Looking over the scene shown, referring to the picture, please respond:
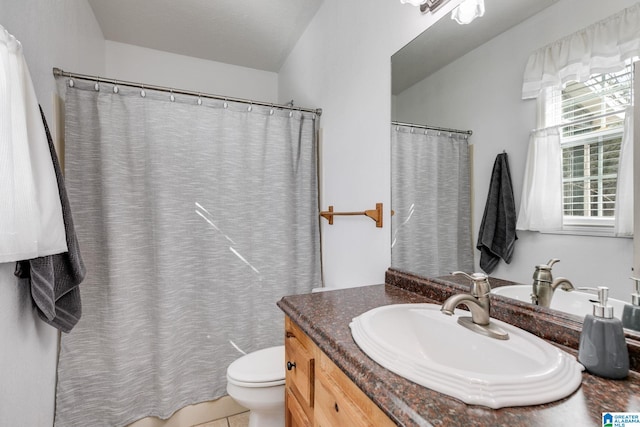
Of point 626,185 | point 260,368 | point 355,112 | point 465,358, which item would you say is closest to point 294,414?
point 260,368

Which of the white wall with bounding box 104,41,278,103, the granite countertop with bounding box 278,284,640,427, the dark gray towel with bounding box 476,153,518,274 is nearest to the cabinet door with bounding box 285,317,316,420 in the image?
the granite countertop with bounding box 278,284,640,427

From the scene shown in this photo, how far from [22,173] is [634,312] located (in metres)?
1.78

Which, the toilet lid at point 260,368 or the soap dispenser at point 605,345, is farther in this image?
the toilet lid at point 260,368

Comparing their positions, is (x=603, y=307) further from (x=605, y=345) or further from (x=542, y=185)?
(x=542, y=185)

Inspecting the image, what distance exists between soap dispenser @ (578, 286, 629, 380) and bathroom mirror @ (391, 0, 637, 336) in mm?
142

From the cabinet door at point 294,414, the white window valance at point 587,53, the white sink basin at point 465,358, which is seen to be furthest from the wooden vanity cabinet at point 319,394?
the white window valance at point 587,53

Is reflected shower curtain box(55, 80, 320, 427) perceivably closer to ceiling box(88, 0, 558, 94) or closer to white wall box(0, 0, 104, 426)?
white wall box(0, 0, 104, 426)

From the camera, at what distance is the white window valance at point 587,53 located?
69 centimetres

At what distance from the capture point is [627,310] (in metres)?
0.69

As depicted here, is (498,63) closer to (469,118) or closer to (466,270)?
(469,118)

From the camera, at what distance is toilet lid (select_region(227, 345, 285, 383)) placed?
4.83 feet

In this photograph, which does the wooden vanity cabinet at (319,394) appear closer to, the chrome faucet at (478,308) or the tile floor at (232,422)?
the chrome faucet at (478,308)

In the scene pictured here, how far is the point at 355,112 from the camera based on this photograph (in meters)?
1.71

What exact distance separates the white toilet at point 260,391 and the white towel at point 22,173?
988 millimetres
